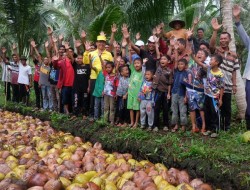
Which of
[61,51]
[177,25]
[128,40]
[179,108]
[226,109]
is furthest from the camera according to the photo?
[61,51]

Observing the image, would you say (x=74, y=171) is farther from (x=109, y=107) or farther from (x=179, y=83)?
(x=109, y=107)

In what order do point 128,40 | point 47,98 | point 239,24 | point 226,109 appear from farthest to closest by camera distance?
point 47,98
point 128,40
point 226,109
point 239,24

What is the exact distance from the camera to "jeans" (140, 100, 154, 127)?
5.45 metres

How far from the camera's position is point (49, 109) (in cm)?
801

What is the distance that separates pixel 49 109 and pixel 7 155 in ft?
13.7

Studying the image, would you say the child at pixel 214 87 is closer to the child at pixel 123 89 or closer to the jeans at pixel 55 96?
the child at pixel 123 89

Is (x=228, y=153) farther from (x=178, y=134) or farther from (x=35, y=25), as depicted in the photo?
(x=35, y=25)

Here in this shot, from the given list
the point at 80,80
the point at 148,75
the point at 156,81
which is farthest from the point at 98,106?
the point at 156,81

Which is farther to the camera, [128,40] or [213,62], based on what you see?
[128,40]

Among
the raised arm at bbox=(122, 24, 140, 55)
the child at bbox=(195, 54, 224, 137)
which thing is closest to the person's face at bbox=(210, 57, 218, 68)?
the child at bbox=(195, 54, 224, 137)

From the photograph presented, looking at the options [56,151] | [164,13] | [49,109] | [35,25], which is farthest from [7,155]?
[35,25]

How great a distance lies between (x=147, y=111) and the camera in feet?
17.9

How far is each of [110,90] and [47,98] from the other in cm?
270

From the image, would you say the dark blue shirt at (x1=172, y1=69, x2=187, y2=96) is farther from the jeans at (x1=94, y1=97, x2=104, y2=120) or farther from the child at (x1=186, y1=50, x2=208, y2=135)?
the jeans at (x1=94, y1=97, x2=104, y2=120)
